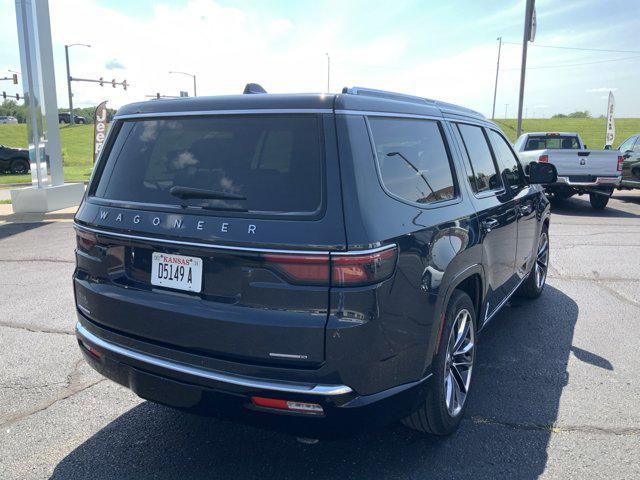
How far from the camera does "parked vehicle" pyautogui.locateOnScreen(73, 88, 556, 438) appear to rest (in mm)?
2201

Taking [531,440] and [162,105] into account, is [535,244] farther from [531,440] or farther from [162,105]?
[162,105]

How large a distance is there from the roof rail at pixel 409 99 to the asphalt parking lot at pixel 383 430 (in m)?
1.93

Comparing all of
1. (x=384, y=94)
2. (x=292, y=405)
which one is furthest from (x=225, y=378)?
(x=384, y=94)

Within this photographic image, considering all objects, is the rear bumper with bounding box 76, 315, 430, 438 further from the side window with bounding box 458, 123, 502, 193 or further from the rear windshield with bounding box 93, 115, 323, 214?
the side window with bounding box 458, 123, 502, 193

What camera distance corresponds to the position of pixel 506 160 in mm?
4633

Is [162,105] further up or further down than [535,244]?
further up

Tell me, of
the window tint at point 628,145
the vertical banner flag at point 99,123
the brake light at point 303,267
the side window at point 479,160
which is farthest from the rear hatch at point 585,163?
the vertical banner flag at point 99,123

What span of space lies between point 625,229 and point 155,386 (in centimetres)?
1033

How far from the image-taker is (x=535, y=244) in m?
5.25

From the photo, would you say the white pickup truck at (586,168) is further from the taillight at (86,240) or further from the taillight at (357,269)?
the taillight at (86,240)

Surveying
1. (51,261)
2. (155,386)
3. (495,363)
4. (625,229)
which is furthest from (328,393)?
(625,229)

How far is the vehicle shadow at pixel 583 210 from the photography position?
40.3ft

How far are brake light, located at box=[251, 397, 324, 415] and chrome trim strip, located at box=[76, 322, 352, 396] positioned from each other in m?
0.06

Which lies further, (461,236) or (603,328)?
(603,328)
